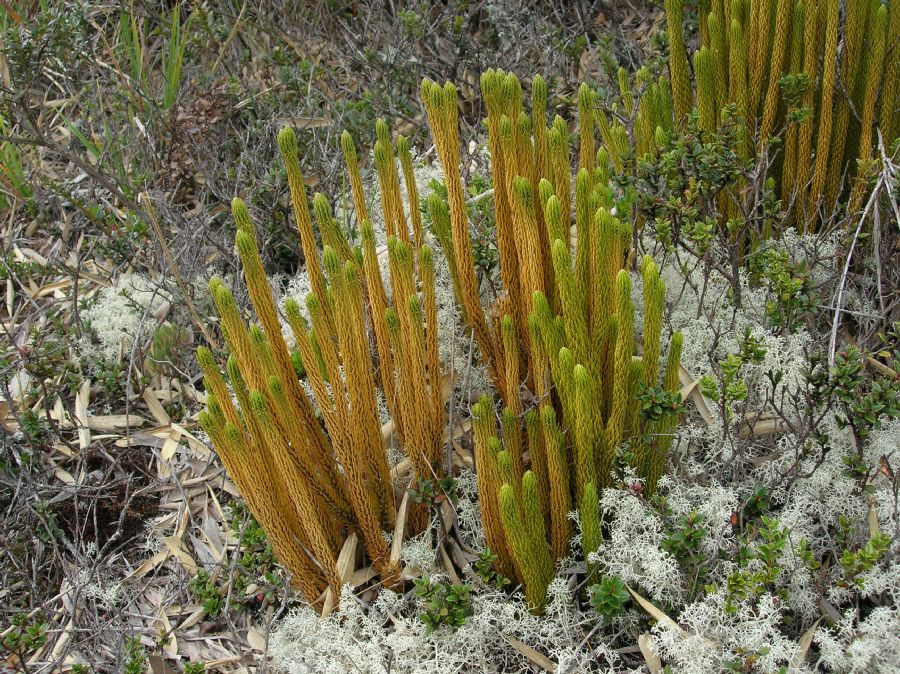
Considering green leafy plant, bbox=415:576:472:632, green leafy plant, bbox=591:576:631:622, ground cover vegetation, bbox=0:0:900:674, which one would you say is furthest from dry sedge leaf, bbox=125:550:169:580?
green leafy plant, bbox=591:576:631:622

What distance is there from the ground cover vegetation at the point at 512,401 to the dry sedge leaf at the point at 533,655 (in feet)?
0.07

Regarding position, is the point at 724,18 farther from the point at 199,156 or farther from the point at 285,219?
the point at 199,156

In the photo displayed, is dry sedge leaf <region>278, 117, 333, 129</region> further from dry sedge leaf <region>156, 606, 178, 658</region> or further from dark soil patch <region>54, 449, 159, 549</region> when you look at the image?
dry sedge leaf <region>156, 606, 178, 658</region>

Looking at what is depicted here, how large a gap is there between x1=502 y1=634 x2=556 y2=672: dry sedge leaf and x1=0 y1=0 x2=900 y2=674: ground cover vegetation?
2 cm

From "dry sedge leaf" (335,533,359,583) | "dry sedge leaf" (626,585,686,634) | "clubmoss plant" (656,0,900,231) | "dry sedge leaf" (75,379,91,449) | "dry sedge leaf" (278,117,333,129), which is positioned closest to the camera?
"dry sedge leaf" (626,585,686,634)

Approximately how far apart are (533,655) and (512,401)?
2.00ft

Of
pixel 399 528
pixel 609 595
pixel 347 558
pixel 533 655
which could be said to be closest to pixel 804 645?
pixel 609 595

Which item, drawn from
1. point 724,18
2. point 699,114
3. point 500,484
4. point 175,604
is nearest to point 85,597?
point 175,604

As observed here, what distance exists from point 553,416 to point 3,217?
3.02 m

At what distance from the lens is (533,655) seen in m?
1.97

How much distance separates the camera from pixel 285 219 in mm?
3229

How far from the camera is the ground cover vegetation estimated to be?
6.15 feet

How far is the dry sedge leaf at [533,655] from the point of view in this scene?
1.97m

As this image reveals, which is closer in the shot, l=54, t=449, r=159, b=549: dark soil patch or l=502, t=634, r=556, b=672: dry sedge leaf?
l=502, t=634, r=556, b=672: dry sedge leaf
